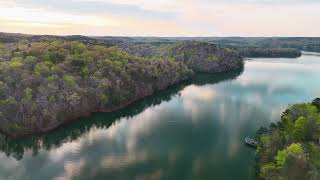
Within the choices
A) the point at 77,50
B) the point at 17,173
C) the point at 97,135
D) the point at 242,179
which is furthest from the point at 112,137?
the point at 77,50

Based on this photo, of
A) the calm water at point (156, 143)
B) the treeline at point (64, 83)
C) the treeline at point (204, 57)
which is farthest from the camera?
the treeline at point (204, 57)

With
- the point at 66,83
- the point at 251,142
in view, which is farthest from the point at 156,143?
the point at 66,83

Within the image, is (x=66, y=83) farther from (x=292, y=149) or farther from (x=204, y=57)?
(x=204, y=57)

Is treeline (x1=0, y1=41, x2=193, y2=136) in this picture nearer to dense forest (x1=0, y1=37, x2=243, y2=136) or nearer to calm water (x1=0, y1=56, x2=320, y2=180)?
dense forest (x1=0, y1=37, x2=243, y2=136)

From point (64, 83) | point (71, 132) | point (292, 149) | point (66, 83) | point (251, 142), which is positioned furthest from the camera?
point (66, 83)

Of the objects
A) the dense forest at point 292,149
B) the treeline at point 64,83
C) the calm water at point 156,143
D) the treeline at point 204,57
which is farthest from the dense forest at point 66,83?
the treeline at point 204,57

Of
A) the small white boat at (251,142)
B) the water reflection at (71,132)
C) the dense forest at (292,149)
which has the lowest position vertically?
the water reflection at (71,132)

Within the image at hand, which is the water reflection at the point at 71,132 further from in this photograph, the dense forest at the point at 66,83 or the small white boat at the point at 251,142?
the small white boat at the point at 251,142
